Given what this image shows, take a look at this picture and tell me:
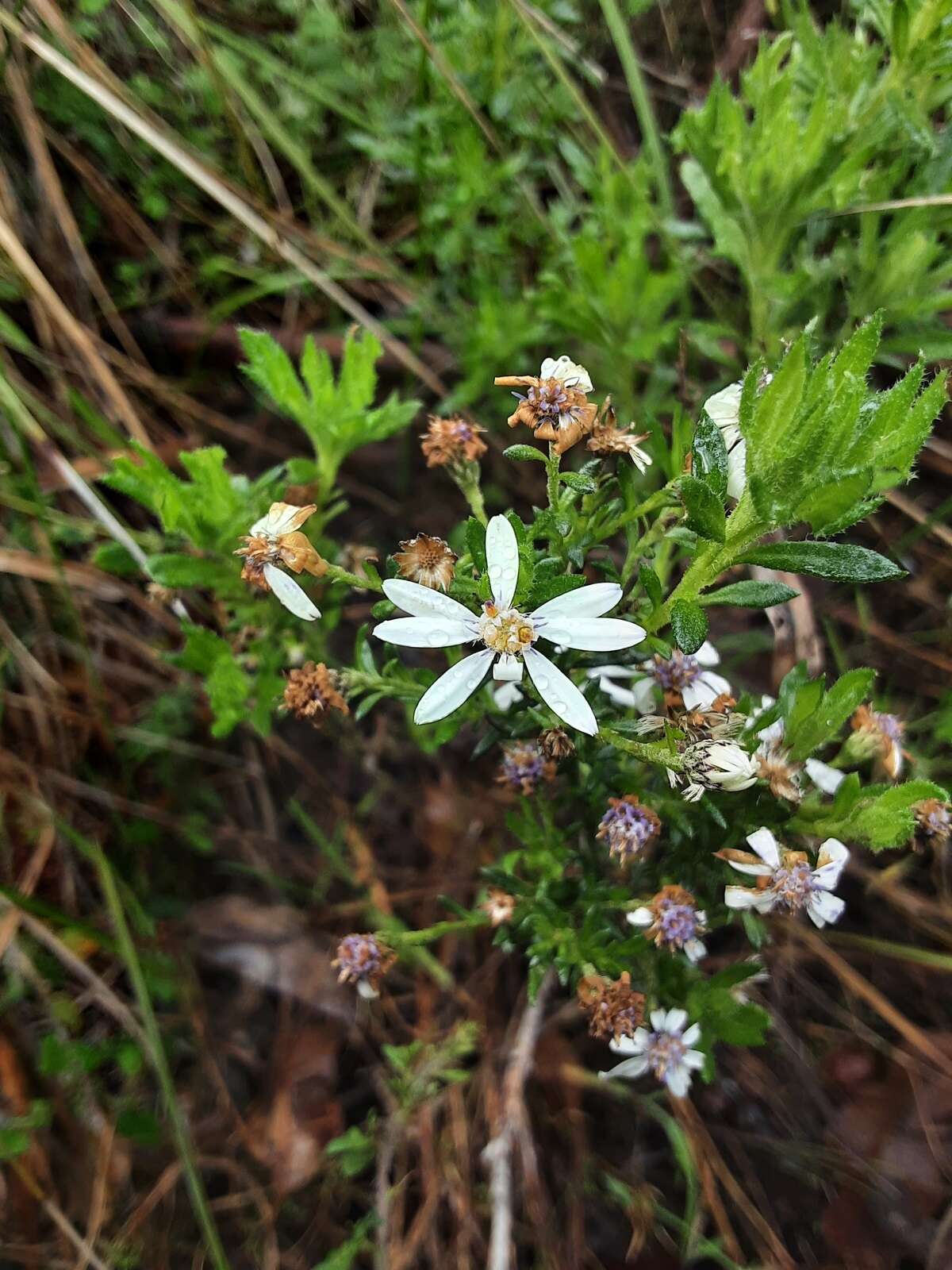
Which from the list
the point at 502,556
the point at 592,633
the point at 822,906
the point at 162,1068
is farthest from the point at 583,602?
the point at 162,1068

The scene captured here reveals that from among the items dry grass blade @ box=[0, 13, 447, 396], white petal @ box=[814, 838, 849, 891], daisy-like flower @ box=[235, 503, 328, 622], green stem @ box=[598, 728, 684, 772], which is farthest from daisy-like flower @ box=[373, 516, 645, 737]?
dry grass blade @ box=[0, 13, 447, 396]

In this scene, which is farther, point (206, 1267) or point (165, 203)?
point (165, 203)

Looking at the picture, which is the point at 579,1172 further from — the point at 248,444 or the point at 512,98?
the point at 512,98

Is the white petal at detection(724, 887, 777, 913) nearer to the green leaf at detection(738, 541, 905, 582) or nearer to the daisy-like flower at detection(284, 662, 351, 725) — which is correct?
the green leaf at detection(738, 541, 905, 582)

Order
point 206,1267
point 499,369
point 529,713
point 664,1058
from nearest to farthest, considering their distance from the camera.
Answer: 1. point 529,713
2. point 664,1058
3. point 206,1267
4. point 499,369

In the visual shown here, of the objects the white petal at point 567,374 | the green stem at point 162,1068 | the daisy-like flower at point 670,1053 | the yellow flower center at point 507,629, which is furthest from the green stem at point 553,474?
the green stem at point 162,1068

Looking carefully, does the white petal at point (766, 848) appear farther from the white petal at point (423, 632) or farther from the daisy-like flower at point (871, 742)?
the white petal at point (423, 632)

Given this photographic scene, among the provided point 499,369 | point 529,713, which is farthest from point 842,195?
A: point 529,713

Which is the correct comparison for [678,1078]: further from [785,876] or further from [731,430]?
[731,430]
